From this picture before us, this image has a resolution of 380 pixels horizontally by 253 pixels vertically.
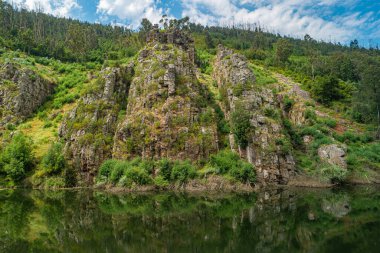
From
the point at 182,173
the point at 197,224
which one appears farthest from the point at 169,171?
the point at 197,224

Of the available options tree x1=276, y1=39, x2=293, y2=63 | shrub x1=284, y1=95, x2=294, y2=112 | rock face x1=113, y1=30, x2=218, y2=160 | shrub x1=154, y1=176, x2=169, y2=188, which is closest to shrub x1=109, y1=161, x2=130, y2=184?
rock face x1=113, y1=30, x2=218, y2=160

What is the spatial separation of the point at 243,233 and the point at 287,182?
31.0m

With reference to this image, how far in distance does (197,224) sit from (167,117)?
3409cm

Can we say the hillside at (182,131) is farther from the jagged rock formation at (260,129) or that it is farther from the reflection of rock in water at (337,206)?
the reflection of rock in water at (337,206)

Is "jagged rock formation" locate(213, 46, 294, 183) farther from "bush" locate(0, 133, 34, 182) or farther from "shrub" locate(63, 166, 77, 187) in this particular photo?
"bush" locate(0, 133, 34, 182)

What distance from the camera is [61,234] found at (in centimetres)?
2428

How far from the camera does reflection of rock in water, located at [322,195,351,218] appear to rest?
94.6ft

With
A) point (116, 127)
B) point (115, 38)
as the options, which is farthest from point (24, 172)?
point (115, 38)

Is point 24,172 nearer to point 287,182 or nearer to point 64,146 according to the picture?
point 64,146

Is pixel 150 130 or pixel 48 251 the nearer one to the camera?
pixel 48 251

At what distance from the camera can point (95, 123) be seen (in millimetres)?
60500

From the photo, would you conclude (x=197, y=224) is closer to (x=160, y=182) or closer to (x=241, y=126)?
(x=160, y=182)

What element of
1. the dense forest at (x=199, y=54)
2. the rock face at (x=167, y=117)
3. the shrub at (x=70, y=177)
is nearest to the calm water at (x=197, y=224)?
the shrub at (x=70, y=177)

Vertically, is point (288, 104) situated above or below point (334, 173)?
above
